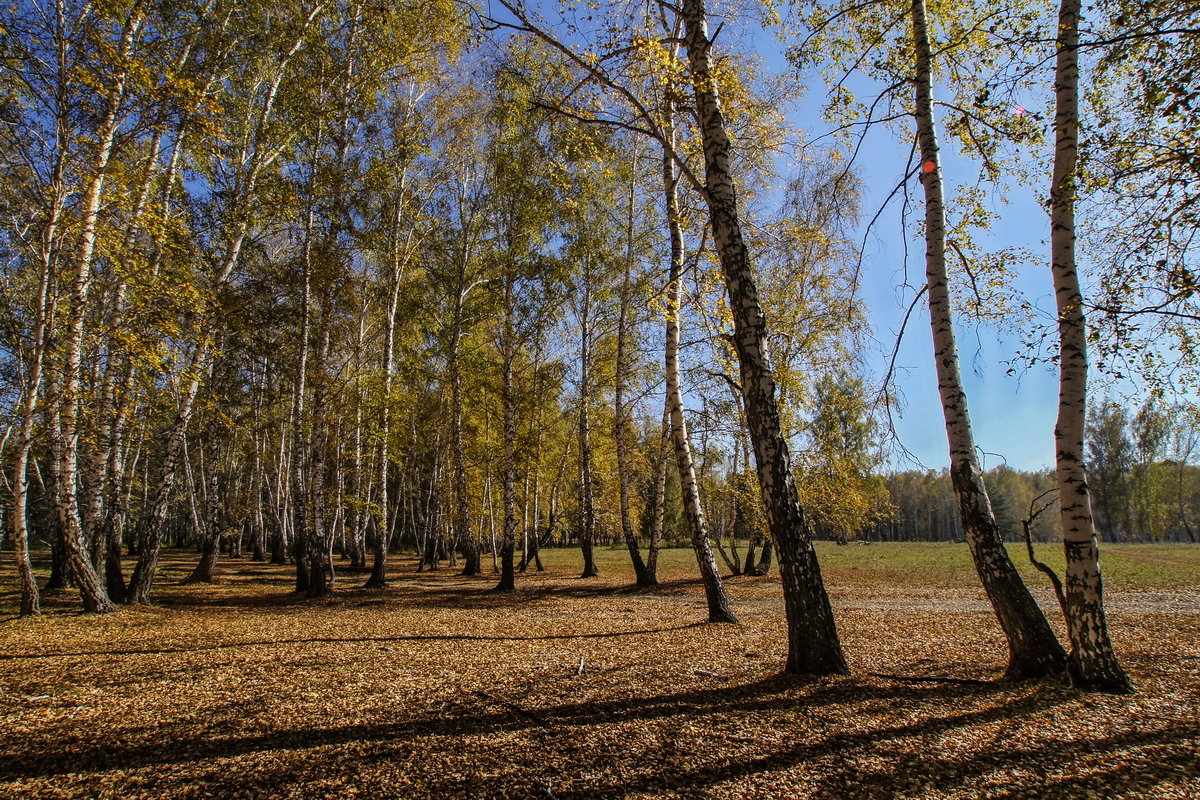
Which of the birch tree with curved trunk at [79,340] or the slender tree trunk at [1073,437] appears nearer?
the slender tree trunk at [1073,437]

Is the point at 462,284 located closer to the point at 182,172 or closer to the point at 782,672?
the point at 182,172

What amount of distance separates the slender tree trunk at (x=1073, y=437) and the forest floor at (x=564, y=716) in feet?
1.03

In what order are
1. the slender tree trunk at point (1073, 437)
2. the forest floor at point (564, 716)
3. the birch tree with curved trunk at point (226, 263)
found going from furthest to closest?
the birch tree with curved trunk at point (226, 263)
the slender tree trunk at point (1073, 437)
the forest floor at point (564, 716)

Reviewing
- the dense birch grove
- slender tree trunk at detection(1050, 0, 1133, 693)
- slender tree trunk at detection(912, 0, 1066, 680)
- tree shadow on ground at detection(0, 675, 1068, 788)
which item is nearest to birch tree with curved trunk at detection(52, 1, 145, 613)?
the dense birch grove

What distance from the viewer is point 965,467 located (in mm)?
5184

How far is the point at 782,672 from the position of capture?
5.34 metres

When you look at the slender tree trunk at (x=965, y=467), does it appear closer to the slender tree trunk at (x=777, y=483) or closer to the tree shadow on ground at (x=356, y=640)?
the slender tree trunk at (x=777, y=483)

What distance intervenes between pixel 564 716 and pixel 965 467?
434 centimetres

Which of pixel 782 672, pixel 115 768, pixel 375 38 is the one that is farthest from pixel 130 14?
pixel 782 672

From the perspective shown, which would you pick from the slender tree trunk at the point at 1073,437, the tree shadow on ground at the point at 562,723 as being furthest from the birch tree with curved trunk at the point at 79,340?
the slender tree trunk at the point at 1073,437

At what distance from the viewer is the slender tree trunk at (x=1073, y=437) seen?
14.8 feet

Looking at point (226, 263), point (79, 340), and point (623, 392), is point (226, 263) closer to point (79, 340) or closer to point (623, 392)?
point (79, 340)

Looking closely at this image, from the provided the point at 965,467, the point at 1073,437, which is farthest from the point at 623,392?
the point at 1073,437

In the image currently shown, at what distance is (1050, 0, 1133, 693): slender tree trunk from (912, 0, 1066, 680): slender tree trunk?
333mm
